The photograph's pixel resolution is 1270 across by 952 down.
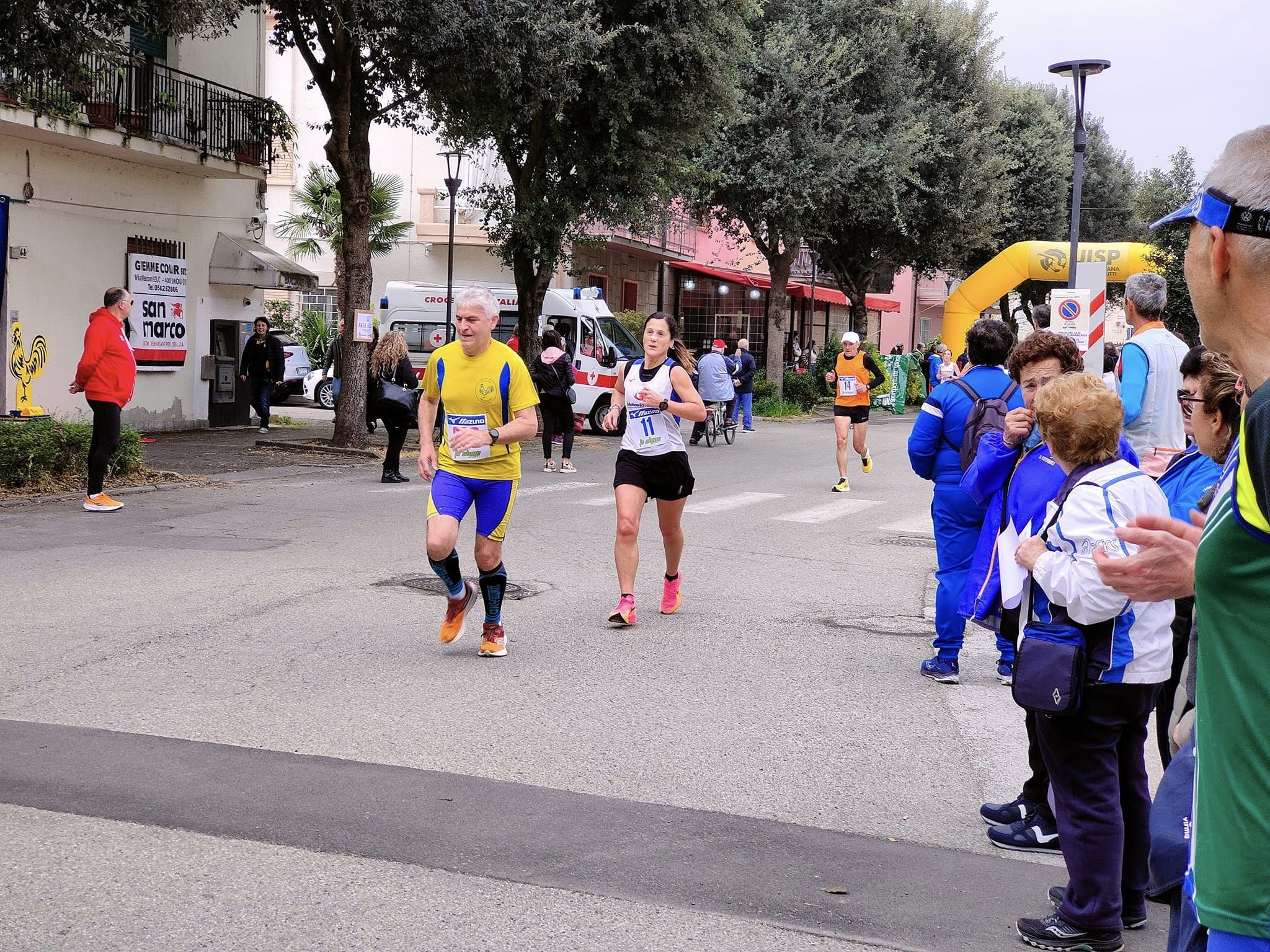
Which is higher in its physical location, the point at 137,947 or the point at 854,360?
the point at 854,360

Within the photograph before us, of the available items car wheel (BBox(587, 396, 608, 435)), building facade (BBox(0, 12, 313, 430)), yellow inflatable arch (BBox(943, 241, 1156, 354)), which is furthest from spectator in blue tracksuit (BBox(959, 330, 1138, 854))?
yellow inflatable arch (BBox(943, 241, 1156, 354))

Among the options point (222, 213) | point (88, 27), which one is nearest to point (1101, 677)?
point (88, 27)

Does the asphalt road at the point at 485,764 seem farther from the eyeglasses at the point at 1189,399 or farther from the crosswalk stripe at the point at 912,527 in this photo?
the crosswalk stripe at the point at 912,527

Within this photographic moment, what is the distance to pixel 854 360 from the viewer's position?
16266 millimetres

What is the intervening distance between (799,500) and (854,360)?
84.4 inches

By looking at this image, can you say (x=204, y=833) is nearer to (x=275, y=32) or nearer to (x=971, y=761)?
(x=971, y=761)

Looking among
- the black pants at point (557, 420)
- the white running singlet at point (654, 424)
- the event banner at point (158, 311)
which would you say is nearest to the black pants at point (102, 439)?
the black pants at point (557, 420)

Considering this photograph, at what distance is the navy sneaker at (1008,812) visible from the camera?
4629 millimetres

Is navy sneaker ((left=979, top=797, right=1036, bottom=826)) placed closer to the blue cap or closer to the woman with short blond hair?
the woman with short blond hair

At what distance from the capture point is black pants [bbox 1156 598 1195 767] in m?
4.25

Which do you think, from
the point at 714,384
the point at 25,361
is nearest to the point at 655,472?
the point at 25,361

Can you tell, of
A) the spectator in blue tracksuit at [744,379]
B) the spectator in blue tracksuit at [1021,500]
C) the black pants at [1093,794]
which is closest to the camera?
the black pants at [1093,794]

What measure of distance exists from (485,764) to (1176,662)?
2.51 meters

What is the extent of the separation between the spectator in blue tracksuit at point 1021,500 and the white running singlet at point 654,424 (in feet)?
8.08
